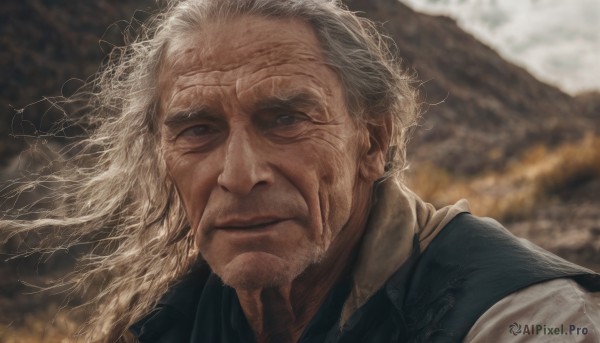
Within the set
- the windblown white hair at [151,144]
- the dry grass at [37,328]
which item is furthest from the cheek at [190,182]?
the dry grass at [37,328]

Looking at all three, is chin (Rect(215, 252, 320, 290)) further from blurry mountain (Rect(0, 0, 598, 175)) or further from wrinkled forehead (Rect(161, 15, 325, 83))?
blurry mountain (Rect(0, 0, 598, 175))

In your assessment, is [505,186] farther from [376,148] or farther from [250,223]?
[250,223]

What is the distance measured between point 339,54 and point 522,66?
2281 cm

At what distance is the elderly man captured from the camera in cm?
208

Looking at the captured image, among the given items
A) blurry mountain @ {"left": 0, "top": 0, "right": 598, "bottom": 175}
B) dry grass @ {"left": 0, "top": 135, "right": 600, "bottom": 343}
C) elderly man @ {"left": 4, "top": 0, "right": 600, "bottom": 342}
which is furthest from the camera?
blurry mountain @ {"left": 0, "top": 0, "right": 598, "bottom": 175}

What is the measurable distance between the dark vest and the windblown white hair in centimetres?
54

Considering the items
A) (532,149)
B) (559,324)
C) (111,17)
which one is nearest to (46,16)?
(111,17)

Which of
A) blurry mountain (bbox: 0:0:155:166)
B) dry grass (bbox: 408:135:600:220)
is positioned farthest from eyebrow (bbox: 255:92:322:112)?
blurry mountain (bbox: 0:0:155:166)

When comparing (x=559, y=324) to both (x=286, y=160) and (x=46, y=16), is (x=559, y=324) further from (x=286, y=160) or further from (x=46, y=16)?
(x=46, y=16)

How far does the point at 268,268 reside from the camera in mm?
2232

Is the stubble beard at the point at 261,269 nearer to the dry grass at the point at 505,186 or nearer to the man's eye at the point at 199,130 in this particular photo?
the man's eye at the point at 199,130

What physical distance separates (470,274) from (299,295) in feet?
2.29

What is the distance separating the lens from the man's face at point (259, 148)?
224cm

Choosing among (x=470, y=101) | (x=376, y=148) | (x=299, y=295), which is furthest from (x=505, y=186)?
(x=299, y=295)
